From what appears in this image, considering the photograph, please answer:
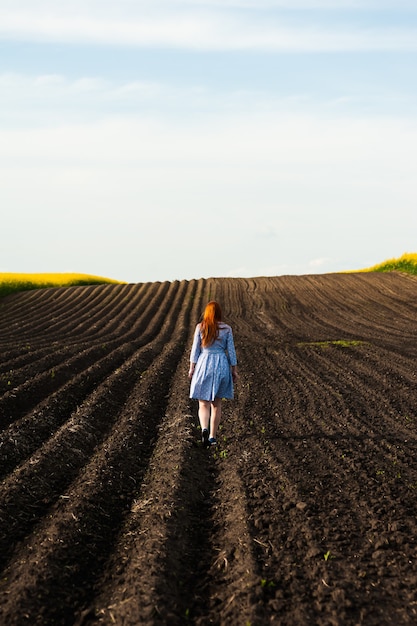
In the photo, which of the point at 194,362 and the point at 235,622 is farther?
the point at 194,362

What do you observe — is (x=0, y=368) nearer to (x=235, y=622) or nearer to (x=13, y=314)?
(x=235, y=622)

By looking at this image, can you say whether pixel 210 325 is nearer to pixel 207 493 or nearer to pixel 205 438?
pixel 205 438

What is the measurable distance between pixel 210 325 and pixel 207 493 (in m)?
2.51

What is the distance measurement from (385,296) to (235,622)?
32942 millimetres

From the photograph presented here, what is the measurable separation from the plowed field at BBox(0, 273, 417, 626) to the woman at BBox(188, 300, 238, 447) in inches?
18.8

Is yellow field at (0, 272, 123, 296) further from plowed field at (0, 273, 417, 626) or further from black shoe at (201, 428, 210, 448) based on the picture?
black shoe at (201, 428, 210, 448)

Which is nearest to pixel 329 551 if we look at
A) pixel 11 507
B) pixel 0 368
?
pixel 11 507

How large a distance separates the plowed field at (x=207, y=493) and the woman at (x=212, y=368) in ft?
1.57

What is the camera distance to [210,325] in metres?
9.43

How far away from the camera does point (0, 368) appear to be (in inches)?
627

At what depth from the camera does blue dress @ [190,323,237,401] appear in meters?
9.45

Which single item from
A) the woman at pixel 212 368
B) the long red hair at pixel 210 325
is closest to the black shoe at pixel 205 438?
the woman at pixel 212 368

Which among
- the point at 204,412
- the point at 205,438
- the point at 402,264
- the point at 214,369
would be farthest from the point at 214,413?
the point at 402,264

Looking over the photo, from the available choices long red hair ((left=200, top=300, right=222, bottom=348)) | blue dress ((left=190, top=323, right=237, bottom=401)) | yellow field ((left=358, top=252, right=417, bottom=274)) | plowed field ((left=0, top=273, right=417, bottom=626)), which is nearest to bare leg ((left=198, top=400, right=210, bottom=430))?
blue dress ((left=190, top=323, right=237, bottom=401))
